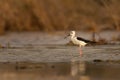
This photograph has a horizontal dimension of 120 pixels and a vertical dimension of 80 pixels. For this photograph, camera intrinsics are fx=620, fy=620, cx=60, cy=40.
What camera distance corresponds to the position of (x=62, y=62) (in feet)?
51.8

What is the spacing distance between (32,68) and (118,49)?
15.5ft

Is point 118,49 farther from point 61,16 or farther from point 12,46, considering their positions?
point 61,16

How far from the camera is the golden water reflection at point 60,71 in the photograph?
13.0m

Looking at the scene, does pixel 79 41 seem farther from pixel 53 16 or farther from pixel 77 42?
pixel 53 16

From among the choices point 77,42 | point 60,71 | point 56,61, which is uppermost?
point 77,42

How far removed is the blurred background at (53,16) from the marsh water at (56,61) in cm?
252

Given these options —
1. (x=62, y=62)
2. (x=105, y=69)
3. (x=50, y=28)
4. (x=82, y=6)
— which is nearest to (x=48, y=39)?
(x=50, y=28)

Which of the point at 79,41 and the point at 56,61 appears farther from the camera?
the point at 79,41

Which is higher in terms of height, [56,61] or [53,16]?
[53,16]

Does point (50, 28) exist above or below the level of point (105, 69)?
above

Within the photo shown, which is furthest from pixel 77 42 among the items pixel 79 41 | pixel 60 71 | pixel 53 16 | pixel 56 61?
pixel 53 16

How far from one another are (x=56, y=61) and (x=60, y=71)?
6.26 feet

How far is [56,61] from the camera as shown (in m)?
16.0

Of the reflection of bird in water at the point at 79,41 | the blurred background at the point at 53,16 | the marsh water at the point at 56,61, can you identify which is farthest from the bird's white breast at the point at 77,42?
the blurred background at the point at 53,16
